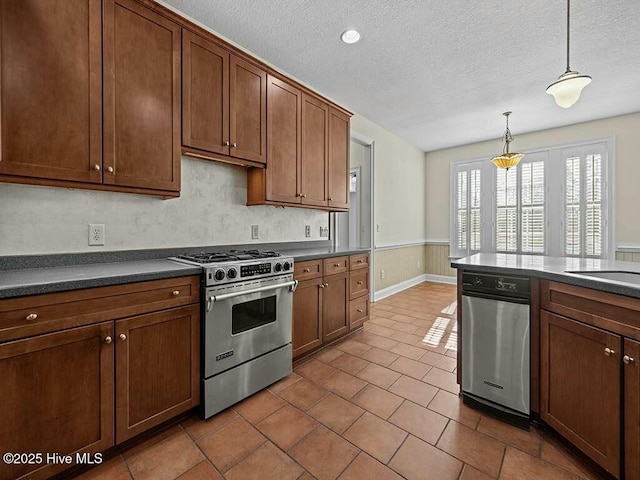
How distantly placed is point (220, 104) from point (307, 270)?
148 centimetres

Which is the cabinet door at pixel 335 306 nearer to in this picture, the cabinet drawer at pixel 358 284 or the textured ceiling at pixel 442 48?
the cabinet drawer at pixel 358 284

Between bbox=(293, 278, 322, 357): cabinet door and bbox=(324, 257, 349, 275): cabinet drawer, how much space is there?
15cm

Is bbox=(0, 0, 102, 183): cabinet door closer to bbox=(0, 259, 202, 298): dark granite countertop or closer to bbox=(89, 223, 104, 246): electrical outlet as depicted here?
bbox=(89, 223, 104, 246): electrical outlet

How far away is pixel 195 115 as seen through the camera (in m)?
2.07

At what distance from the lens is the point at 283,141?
2.71 metres

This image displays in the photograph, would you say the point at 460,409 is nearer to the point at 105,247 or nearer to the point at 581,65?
the point at 105,247

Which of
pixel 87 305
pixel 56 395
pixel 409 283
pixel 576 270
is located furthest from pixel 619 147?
pixel 56 395

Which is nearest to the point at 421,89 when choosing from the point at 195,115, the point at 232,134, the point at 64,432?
the point at 232,134

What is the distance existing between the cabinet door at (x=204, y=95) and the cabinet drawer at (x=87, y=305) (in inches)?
40.6

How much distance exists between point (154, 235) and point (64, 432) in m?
1.23

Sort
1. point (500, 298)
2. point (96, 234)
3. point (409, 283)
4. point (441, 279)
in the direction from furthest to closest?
point (441, 279) → point (409, 283) → point (96, 234) → point (500, 298)

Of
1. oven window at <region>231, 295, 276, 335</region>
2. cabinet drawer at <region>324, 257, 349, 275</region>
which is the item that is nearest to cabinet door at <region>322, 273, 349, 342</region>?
cabinet drawer at <region>324, 257, 349, 275</region>

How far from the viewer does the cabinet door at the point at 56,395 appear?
120 centimetres

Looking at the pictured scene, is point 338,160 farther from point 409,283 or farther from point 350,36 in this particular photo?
point 409,283
